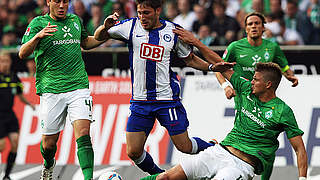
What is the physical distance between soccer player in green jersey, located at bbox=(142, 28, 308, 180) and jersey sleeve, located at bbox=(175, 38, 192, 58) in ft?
3.39

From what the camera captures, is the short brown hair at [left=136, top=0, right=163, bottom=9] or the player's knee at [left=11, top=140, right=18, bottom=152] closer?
the short brown hair at [left=136, top=0, right=163, bottom=9]

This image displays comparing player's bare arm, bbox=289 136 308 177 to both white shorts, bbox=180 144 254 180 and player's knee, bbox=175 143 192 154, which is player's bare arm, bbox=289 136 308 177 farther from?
player's knee, bbox=175 143 192 154

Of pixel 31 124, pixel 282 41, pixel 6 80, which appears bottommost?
pixel 31 124

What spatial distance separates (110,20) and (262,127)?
223 cm

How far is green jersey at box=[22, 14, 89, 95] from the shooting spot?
7.51 m

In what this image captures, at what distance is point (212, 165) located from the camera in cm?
640

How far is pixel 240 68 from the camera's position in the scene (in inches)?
344

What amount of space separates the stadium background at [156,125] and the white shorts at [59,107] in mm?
2351

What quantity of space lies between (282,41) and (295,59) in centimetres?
123

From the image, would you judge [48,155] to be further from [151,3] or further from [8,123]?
[8,123]

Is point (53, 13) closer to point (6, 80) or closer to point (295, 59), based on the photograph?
point (6, 80)

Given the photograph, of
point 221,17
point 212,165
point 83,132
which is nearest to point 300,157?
point 212,165

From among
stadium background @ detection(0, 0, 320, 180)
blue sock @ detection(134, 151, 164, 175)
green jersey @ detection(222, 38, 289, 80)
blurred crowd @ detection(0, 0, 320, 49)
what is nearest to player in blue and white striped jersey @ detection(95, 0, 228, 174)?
blue sock @ detection(134, 151, 164, 175)

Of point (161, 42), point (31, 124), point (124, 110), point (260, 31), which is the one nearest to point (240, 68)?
point (260, 31)
